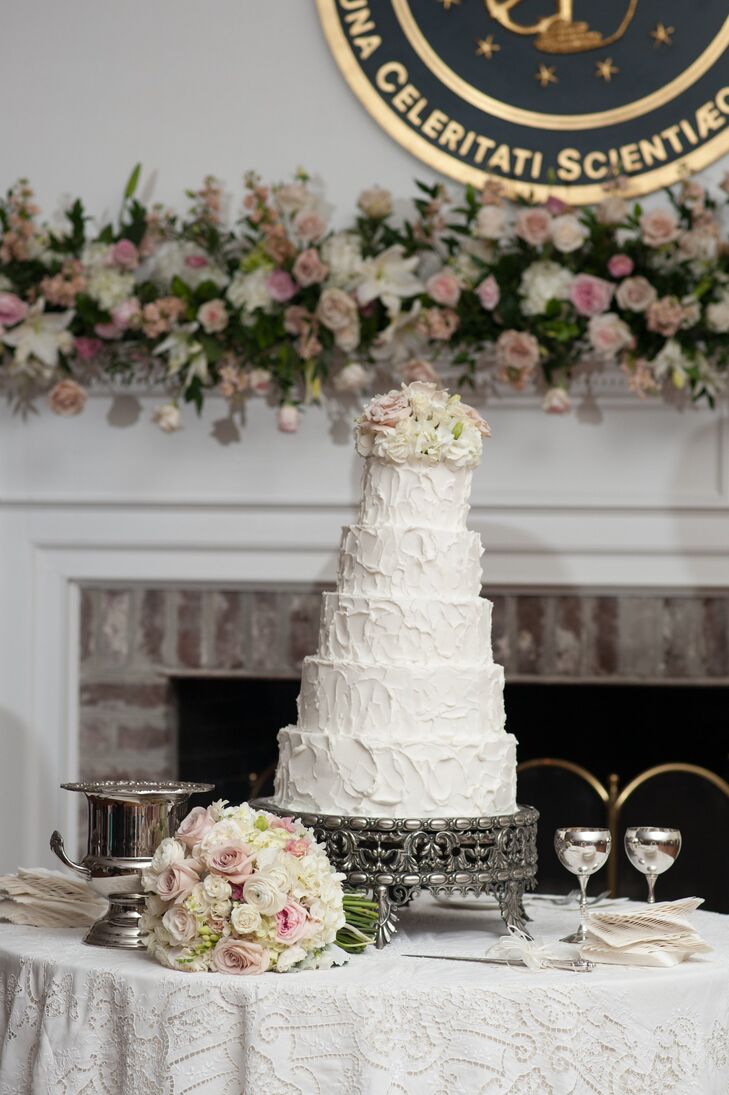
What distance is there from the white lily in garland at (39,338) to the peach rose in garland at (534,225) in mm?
1193

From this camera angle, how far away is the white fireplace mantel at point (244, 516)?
3.95m

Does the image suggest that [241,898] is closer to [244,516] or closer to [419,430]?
[419,430]

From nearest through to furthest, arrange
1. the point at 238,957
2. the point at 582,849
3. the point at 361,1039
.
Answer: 1. the point at 361,1039
2. the point at 238,957
3. the point at 582,849

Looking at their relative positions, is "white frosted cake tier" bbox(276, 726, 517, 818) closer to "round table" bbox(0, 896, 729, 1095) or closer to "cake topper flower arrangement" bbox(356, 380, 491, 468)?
"round table" bbox(0, 896, 729, 1095)

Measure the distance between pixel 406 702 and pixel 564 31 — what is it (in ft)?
7.64

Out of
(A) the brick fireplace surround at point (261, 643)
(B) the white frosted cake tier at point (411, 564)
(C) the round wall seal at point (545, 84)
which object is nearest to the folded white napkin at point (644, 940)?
(B) the white frosted cake tier at point (411, 564)

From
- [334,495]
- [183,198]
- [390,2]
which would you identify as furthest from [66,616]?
[390,2]

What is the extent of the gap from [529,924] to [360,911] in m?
0.41

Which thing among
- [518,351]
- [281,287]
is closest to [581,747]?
[518,351]

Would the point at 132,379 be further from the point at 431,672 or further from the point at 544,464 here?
the point at 431,672

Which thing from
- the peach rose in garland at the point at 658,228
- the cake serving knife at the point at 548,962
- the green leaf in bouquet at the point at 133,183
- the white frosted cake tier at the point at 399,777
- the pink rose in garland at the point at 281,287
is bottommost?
the cake serving knife at the point at 548,962

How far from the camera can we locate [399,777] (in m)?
2.47

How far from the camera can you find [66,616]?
4.20m

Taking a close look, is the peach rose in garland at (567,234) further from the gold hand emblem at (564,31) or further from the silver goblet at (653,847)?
the silver goblet at (653,847)
